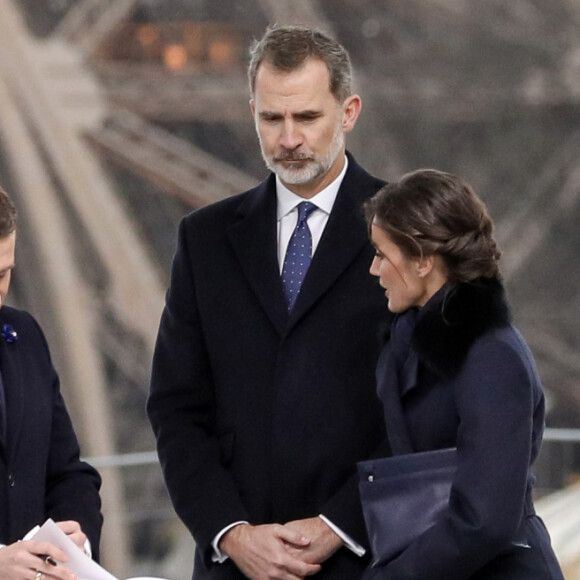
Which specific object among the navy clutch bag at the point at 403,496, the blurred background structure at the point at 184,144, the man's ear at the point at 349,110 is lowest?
the blurred background structure at the point at 184,144

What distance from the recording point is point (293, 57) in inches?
83.0

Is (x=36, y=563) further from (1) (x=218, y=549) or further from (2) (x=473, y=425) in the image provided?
(2) (x=473, y=425)

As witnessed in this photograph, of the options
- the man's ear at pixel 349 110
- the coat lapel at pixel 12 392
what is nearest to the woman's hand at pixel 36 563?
the coat lapel at pixel 12 392

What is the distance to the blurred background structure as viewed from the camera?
28.1 feet

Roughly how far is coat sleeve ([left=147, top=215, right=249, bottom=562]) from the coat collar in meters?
0.12

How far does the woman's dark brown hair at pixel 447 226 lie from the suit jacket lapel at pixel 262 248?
1.23 feet

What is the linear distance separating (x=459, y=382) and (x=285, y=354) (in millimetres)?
444

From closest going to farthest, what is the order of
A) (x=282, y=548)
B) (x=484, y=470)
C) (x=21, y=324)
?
(x=484, y=470) → (x=282, y=548) → (x=21, y=324)

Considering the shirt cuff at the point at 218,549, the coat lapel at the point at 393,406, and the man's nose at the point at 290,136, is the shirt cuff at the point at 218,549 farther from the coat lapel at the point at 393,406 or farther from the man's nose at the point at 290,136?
the man's nose at the point at 290,136

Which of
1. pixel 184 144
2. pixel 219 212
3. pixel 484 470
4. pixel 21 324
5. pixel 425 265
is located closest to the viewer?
pixel 484 470

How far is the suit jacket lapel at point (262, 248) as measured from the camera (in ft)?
6.99

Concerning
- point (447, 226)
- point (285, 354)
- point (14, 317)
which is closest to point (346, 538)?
point (285, 354)

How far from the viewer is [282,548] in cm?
198

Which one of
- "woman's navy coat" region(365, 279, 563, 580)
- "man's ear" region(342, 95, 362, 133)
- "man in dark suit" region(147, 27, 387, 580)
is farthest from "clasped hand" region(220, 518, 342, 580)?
"man's ear" region(342, 95, 362, 133)
